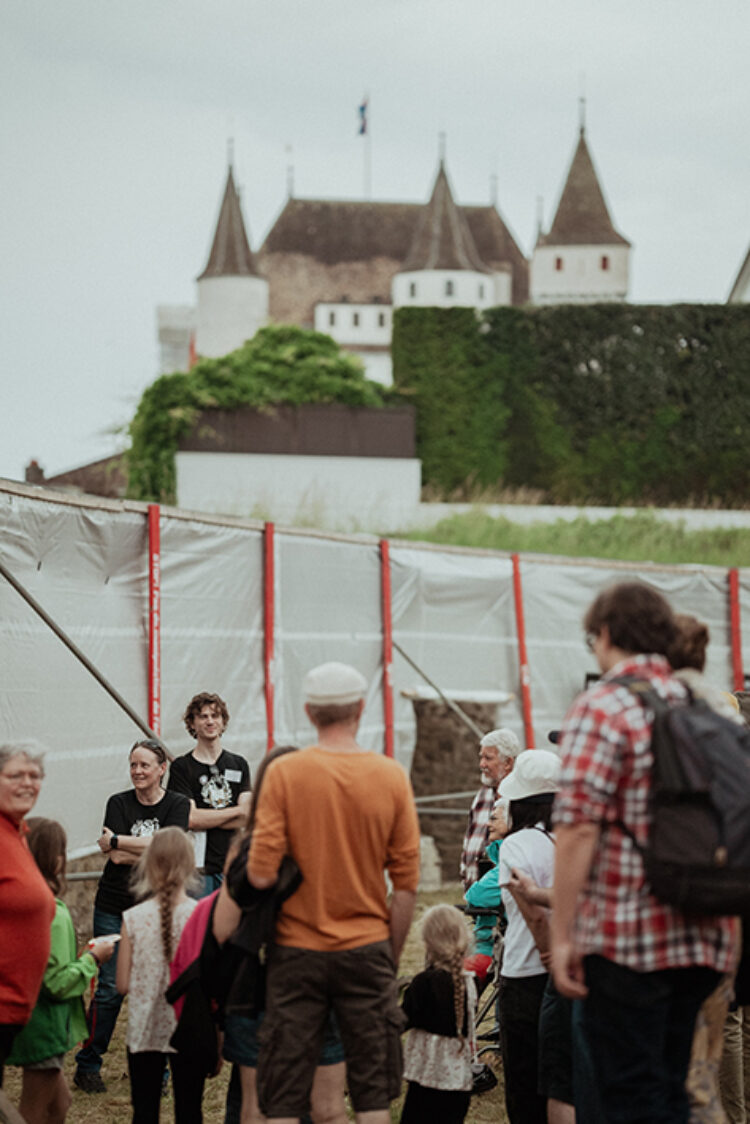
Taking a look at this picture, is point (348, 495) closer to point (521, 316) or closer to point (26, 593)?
point (521, 316)

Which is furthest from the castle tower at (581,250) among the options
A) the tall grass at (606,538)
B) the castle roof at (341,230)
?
the tall grass at (606,538)

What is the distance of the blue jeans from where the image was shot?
19.3ft

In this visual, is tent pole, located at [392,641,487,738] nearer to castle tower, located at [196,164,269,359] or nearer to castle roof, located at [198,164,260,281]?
castle tower, located at [196,164,269,359]

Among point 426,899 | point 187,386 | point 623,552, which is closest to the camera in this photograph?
point 426,899

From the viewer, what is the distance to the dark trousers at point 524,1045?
462 centimetres

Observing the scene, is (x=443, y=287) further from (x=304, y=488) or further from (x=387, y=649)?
(x=387, y=649)

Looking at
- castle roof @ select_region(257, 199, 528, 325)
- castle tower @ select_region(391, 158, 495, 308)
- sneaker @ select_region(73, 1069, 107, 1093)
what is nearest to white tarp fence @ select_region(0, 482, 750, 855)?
sneaker @ select_region(73, 1069, 107, 1093)

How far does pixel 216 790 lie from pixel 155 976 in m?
1.83

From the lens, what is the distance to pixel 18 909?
4.07m

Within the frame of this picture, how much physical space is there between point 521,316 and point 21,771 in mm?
32905

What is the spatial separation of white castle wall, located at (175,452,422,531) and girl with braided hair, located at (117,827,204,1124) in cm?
2461

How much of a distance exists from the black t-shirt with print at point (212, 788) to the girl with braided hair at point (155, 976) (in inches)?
67.7

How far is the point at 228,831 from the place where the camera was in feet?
20.7

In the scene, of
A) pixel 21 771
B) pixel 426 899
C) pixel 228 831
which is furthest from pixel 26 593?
pixel 426 899
